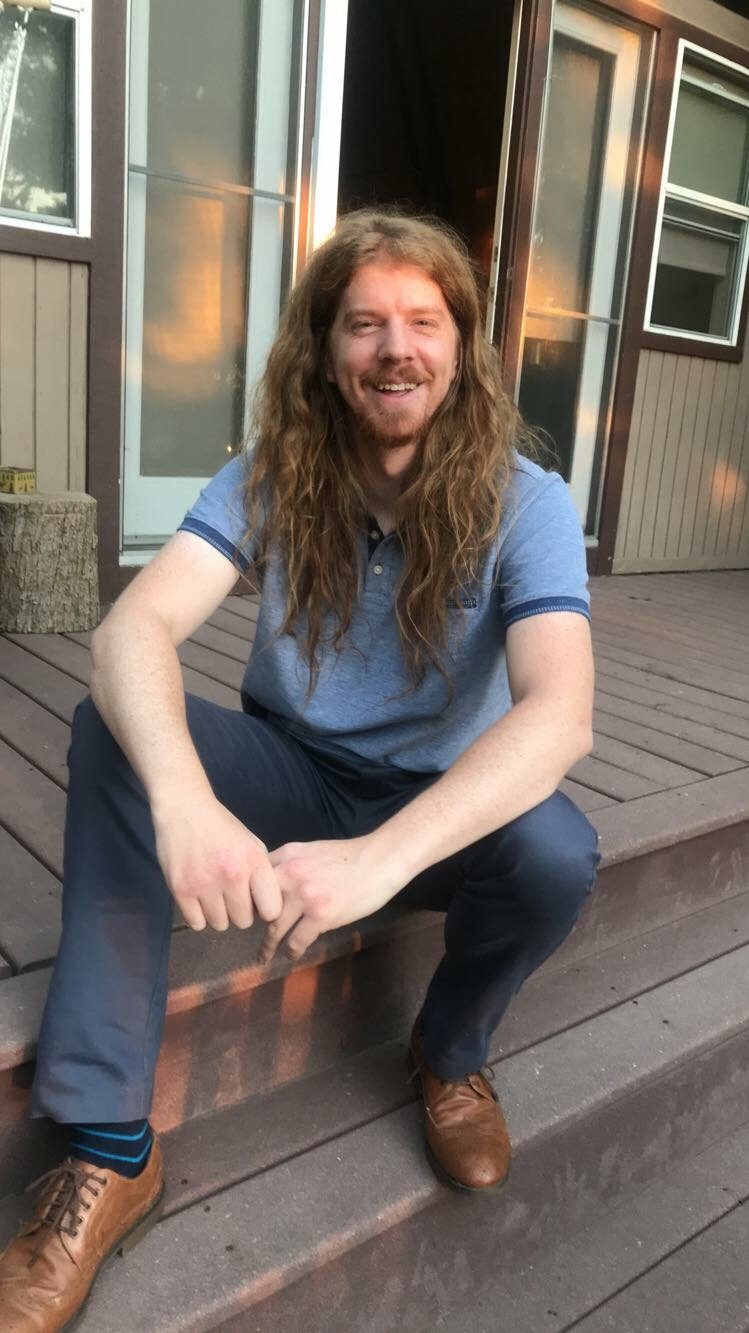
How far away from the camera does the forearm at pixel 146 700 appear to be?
1.21 m

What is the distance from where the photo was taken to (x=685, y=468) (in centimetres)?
505

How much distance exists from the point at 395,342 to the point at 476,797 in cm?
63

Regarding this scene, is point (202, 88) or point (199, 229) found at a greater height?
point (202, 88)

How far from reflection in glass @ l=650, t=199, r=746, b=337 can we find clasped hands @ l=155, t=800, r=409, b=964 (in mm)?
4169

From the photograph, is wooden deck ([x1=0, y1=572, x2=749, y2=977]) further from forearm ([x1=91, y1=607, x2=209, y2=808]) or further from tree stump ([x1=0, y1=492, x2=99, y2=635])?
forearm ([x1=91, y1=607, x2=209, y2=808])

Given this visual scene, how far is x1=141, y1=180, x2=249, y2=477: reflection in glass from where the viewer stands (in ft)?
11.0

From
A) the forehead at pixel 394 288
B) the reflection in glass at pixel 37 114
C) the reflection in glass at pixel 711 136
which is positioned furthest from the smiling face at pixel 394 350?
the reflection in glass at pixel 711 136

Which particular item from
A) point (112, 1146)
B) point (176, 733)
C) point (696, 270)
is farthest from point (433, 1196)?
point (696, 270)

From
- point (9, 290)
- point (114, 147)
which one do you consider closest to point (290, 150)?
point (114, 147)

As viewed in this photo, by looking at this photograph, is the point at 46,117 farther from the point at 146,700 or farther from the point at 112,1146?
the point at 112,1146

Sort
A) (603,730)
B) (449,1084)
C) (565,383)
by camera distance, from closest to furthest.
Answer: (449,1084) < (603,730) < (565,383)

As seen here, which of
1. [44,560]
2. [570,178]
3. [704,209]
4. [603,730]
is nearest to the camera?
[603,730]

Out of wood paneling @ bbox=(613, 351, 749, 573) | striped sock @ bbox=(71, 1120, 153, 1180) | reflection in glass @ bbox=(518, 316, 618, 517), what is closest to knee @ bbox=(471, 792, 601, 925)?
striped sock @ bbox=(71, 1120, 153, 1180)

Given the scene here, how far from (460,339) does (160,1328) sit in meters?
1.27
